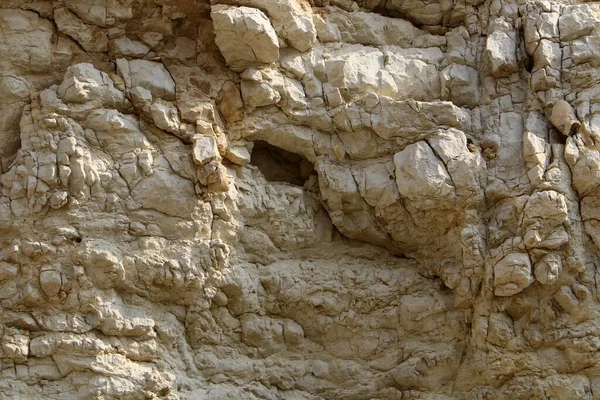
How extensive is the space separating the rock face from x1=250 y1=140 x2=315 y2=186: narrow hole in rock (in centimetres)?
2

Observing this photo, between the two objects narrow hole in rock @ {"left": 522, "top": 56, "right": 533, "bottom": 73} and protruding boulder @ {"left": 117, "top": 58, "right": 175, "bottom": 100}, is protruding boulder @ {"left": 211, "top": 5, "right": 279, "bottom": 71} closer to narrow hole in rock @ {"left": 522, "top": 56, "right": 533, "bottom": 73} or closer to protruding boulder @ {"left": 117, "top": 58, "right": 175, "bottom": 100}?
protruding boulder @ {"left": 117, "top": 58, "right": 175, "bottom": 100}

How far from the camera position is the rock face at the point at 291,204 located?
5.49m

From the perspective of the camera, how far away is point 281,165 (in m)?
6.30

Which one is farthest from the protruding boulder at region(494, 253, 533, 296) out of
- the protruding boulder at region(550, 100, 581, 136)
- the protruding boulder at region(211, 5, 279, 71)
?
the protruding boulder at region(211, 5, 279, 71)

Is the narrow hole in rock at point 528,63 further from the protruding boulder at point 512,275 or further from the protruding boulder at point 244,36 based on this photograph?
the protruding boulder at point 244,36

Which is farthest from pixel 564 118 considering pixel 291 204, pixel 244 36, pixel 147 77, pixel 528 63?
pixel 147 77

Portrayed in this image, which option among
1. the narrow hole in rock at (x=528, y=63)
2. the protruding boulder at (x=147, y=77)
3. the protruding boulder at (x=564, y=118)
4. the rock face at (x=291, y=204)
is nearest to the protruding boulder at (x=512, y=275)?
the rock face at (x=291, y=204)

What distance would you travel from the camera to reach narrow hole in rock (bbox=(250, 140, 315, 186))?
245 inches

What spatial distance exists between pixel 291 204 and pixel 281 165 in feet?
1.19

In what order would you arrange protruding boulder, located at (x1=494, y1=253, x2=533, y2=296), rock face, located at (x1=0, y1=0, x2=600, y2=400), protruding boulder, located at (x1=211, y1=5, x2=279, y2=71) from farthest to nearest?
protruding boulder, located at (x1=211, y1=5, x2=279, y2=71) < protruding boulder, located at (x1=494, y1=253, x2=533, y2=296) < rock face, located at (x1=0, y1=0, x2=600, y2=400)

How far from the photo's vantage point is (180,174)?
576 cm

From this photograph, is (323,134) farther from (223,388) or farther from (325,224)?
(223,388)

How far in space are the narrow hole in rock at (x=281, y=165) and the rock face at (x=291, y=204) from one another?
0.05 feet

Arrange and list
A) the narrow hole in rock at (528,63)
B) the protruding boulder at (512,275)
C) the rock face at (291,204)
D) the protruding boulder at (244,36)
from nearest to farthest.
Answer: the rock face at (291,204), the protruding boulder at (512,275), the protruding boulder at (244,36), the narrow hole in rock at (528,63)
